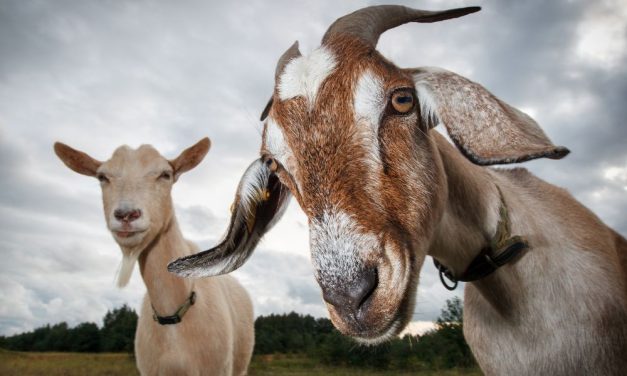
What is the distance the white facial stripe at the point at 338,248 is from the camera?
1.78 metres

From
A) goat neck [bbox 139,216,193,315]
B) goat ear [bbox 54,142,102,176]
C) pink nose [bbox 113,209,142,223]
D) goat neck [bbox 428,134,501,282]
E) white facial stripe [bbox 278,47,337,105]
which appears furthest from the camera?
goat ear [bbox 54,142,102,176]

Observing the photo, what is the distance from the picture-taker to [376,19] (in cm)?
271

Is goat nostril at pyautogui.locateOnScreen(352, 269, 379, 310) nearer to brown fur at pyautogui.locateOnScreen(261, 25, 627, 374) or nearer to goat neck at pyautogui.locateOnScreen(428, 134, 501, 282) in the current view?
brown fur at pyautogui.locateOnScreen(261, 25, 627, 374)

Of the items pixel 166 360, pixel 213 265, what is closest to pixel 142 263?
pixel 166 360

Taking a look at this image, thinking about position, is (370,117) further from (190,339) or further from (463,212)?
(190,339)

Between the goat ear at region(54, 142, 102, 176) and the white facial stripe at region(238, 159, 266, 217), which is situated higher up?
the goat ear at region(54, 142, 102, 176)

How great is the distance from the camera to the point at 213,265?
302 centimetres

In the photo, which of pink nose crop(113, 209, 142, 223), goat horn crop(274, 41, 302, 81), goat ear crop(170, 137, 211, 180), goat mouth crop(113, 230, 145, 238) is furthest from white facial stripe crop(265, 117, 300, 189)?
goat ear crop(170, 137, 211, 180)

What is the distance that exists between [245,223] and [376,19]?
1.53 m

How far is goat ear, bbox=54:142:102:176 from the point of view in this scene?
6.02m

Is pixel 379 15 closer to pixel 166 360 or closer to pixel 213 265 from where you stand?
pixel 213 265

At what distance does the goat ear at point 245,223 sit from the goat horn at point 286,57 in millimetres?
559

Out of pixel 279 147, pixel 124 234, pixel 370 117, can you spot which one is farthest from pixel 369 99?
pixel 124 234

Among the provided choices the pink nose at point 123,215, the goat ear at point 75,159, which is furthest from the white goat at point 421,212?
the goat ear at point 75,159
